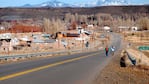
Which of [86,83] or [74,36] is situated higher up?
[86,83]

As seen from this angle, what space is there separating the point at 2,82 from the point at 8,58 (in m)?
15.0

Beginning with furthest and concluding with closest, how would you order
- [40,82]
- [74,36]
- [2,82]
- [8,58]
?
[74,36] < [8,58] < [40,82] < [2,82]

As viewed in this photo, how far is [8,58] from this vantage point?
28156mm

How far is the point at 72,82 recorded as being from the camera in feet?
49.3

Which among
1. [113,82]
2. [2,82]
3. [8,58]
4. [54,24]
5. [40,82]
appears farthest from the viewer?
[54,24]

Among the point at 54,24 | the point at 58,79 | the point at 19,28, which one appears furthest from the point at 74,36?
the point at 58,79

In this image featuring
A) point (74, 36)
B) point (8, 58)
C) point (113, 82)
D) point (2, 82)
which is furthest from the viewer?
point (74, 36)

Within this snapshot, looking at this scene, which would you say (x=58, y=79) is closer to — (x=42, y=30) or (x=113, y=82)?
(x=113, y=82)

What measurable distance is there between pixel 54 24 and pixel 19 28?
771 inches

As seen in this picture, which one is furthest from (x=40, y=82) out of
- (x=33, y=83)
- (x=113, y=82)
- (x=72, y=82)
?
(x=113, y=82)

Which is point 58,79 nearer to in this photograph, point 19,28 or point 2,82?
point 2,82

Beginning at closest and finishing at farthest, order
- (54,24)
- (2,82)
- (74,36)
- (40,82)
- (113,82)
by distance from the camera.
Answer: (2,82) → (40,82) → (113,82) → (74,36) → (54,24)

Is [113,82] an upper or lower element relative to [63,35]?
upper

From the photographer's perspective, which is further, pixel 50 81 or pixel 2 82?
pixel 50 81
